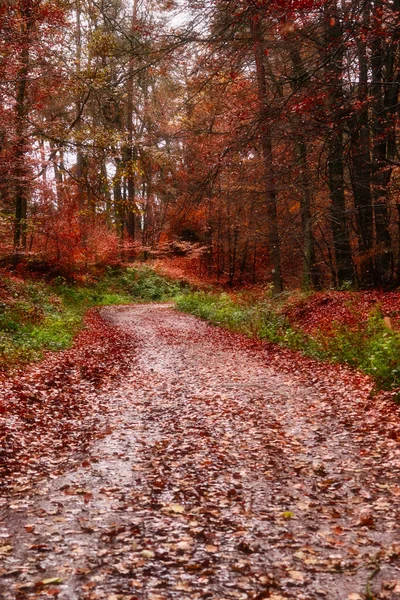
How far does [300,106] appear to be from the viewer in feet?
27.8

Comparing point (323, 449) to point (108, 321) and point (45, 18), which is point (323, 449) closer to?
point (45, 18)

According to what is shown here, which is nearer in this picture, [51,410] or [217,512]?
[217,512]

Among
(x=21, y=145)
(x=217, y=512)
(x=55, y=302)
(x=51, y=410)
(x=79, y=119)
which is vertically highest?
(x=79, y=119)

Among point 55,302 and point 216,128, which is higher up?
point 216,128

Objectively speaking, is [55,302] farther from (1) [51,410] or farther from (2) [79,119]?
(1) [51,410]

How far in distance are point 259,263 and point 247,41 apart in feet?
82.3

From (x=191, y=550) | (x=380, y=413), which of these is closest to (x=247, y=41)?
(x=380, y=413)

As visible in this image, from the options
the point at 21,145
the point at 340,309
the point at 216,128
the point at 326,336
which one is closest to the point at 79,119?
the point at 21,145

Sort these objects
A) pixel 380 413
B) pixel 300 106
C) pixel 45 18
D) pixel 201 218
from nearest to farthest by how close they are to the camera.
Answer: pixel 380 413
pixel 300 106
pixel 45 18
pixel 201 218

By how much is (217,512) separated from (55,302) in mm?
13850

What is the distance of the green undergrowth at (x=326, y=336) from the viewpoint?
837 cm

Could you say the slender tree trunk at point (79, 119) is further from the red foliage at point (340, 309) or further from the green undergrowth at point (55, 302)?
the red foliage at point (340, 309)

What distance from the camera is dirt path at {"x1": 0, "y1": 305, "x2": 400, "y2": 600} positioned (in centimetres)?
355

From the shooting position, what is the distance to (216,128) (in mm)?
22828
